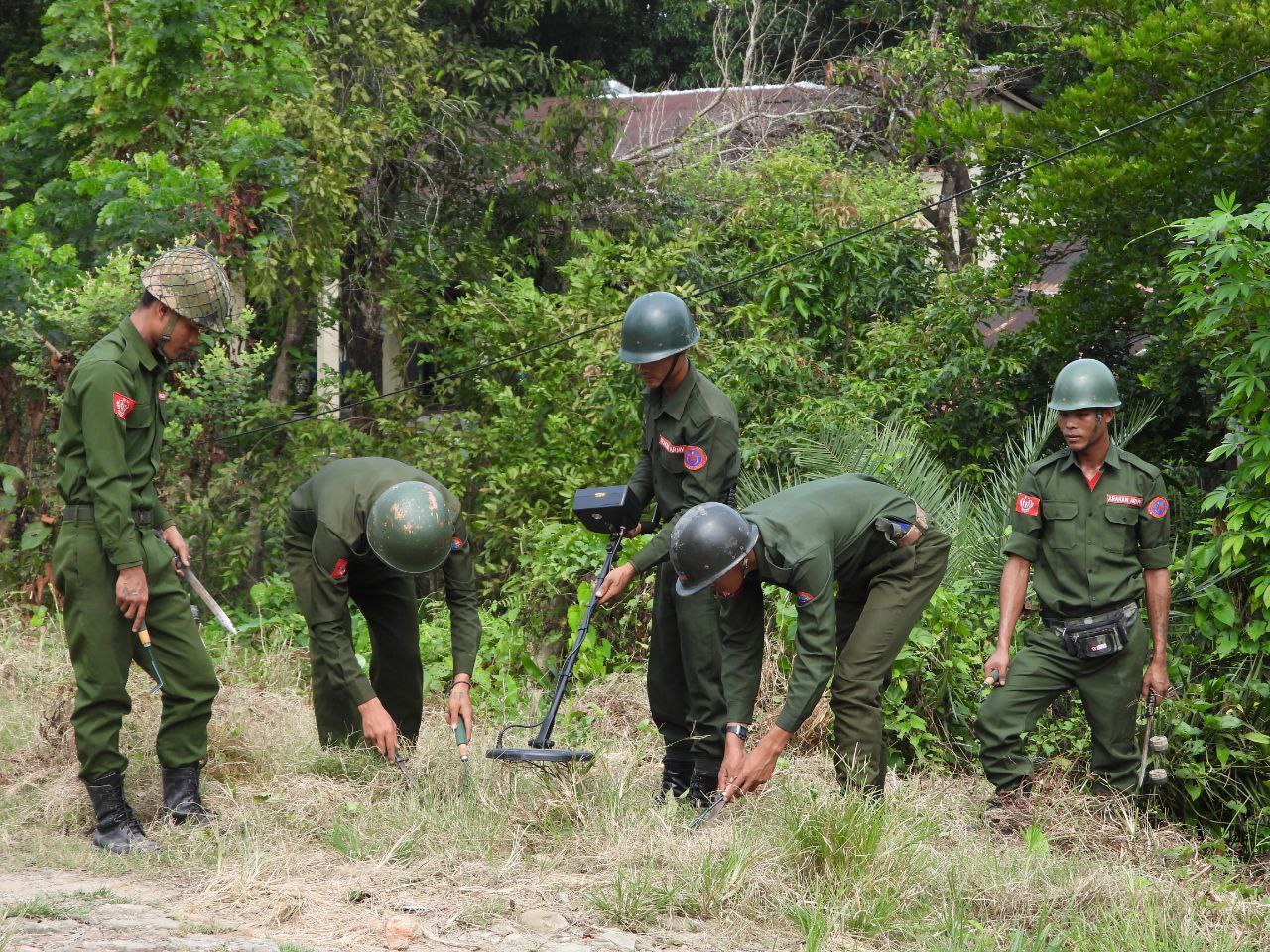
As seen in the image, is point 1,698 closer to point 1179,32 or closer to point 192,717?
point 192,717

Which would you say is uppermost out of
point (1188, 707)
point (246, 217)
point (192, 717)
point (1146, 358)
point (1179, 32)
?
point (1179, 32)

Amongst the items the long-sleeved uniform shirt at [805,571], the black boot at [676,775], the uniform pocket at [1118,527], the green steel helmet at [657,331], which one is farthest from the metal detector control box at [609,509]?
the uniform pocket at [1118,527]

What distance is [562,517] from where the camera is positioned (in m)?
9.45

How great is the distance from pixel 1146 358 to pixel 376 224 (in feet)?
22.6

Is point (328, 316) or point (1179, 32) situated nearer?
point (1179, 32)

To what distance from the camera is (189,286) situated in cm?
505

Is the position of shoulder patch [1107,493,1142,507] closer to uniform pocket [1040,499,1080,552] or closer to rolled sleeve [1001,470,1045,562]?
uniform pocket [1040,499,1080,552]

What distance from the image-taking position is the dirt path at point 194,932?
396 centimetres

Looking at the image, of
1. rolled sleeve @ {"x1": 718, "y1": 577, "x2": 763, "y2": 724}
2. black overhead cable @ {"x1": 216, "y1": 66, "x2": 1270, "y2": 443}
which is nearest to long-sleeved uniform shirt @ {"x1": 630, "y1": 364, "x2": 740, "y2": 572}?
rolled sleeve @ {"x1": 718, "y1": 577, "x2": 763, "y2": 724}

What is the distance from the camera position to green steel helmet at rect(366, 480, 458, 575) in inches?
192

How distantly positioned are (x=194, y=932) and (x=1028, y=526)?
3.60 meters

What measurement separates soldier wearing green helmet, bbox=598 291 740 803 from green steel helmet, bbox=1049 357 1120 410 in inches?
55.6

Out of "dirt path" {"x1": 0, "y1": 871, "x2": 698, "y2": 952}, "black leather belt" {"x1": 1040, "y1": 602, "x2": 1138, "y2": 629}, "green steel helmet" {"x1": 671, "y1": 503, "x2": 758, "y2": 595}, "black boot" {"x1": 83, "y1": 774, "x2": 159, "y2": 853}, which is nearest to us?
"dirt path" {"x1": 0, "y1": 871, "x2": 698, "y2": 952}

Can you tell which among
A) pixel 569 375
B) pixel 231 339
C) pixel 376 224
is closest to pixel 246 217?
pixel 231 339
